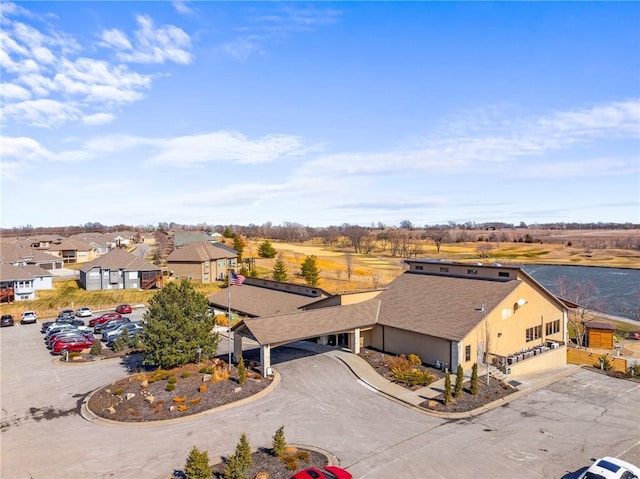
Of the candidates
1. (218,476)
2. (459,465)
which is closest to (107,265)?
(218,476)

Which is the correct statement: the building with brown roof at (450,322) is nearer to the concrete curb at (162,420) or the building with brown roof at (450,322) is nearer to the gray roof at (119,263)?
the concrete curb at (162,420)

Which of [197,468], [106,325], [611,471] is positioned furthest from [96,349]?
[611,471]

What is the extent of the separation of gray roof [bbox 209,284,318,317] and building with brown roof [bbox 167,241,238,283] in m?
21.1

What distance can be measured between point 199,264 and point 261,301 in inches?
1236

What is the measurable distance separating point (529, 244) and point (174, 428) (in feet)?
601

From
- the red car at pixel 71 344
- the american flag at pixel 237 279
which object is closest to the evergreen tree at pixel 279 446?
the american flag at pixel 237 279

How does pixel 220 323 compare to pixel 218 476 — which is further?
pixel 220 323

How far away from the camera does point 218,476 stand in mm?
17688

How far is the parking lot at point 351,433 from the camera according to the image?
61.5 feet

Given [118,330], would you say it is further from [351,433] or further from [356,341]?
[351,433]

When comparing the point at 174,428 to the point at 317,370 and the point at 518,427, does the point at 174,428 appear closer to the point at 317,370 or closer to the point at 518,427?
the point at 317,370

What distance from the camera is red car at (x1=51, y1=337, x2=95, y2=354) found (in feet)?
121

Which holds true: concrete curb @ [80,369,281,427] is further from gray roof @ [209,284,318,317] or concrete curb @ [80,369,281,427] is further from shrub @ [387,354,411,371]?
gray roof @ [209,284,318,317]

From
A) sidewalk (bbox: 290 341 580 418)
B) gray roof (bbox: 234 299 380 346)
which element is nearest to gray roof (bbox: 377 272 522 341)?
gray roof (bbox: 234 299 380 346)
